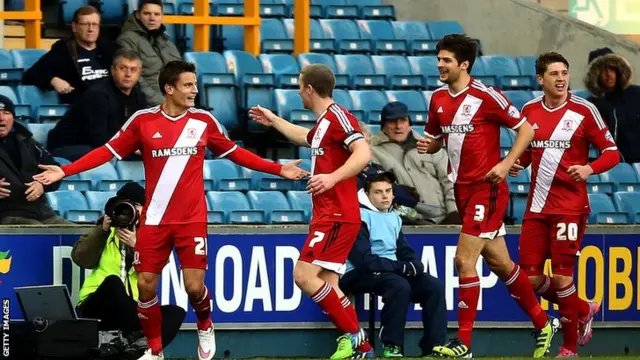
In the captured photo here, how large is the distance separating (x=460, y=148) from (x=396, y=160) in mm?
2534

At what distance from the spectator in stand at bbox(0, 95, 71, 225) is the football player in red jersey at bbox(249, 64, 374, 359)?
7.25 feet

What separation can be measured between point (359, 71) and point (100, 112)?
351 cm

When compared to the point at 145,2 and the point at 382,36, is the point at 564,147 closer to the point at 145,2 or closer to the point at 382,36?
the point at 145,2

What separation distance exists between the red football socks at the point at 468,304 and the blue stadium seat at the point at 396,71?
5.15 meters

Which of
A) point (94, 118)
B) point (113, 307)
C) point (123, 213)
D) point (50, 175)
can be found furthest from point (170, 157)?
point (94, 118)

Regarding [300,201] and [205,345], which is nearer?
[205,345]

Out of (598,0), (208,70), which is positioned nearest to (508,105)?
(208,70)

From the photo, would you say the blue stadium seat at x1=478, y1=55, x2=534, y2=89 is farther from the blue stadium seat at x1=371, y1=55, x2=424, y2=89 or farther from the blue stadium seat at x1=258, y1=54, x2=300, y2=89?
the blue stadium seat at x1=258, y1=54, x2=300, y2=89

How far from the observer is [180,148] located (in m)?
11.2

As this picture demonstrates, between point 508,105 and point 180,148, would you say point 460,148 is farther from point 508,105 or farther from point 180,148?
point 180,148

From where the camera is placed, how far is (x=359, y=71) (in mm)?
16781

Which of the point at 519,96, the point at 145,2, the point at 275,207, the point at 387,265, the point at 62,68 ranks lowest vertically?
the point at 387,265

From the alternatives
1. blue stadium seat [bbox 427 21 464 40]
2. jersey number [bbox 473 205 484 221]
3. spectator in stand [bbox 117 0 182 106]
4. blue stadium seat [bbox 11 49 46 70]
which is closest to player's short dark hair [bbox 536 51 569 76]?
jersey number [bbox 473 205 484 221]

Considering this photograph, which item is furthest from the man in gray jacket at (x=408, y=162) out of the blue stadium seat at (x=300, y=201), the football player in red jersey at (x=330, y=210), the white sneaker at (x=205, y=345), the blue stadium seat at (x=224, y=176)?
the white sneaker at (x=205, y=345)
